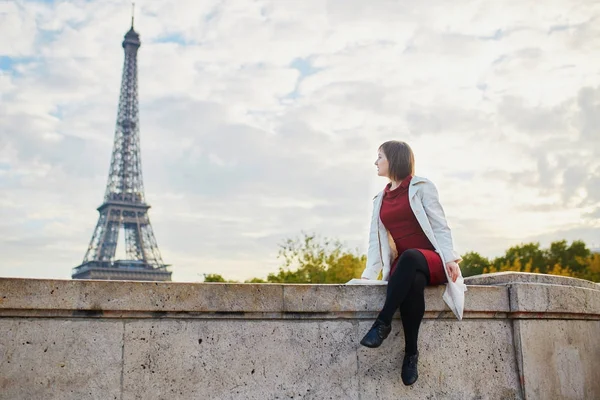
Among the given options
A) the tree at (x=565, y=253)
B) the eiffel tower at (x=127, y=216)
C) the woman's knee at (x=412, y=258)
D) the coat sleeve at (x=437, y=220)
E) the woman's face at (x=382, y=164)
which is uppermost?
the eiffel tower at (x=127, y=216)

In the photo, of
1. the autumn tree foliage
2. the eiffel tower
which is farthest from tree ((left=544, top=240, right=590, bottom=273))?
the eiffel tower

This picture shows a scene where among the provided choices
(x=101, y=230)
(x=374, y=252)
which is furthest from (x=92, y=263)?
(x=374, y=252)

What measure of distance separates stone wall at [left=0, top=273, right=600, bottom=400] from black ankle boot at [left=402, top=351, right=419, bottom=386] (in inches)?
7.2

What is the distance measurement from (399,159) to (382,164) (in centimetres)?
16

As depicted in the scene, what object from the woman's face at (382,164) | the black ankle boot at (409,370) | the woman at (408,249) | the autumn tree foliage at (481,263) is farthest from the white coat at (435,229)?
the autumn tree foliage at (481,263)

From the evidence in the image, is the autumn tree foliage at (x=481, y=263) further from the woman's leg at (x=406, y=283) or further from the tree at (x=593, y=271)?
the woman's leg at (x=406, y=283)

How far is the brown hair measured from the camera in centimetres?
613

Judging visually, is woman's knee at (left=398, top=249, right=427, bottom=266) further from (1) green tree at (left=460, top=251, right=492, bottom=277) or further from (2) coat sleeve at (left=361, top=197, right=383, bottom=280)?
(1) green tree at (left=460, top=251, right=492, bottom=277)

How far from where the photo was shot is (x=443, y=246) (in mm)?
5871

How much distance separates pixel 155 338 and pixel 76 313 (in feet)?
1.97

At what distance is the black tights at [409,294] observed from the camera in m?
5.43

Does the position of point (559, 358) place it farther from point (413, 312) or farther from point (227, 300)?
point (227, 300)

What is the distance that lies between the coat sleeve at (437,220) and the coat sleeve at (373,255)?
1.86ft

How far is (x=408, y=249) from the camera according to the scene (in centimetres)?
571
